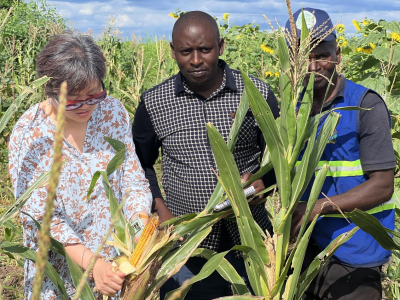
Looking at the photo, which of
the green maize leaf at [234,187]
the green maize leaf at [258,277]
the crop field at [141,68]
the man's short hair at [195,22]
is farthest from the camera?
the crop field at [141,68]

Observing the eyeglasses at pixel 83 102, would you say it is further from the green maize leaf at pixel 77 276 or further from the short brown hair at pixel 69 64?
the green maize leaf at pixel 77 276

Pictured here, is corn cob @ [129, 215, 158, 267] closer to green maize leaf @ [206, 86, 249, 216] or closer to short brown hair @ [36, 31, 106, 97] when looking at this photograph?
→ green maize leaf @ [206, 86, 249, 216]

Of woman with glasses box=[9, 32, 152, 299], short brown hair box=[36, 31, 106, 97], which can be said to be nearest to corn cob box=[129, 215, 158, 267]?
woman with glasses box=[9, 32, 152, 299]

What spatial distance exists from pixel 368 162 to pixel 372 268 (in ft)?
1.50

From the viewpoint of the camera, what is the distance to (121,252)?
→ 1.61 meters

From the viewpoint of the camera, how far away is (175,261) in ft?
5.41

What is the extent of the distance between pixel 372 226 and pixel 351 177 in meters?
0.22

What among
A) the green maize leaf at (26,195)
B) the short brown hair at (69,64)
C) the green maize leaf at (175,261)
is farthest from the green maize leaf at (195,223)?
the short brown hair at (69,64)

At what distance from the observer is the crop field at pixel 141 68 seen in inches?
120

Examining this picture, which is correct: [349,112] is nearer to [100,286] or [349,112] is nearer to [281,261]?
[281,261]

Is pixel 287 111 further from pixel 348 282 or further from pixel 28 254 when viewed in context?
pixel 28 254

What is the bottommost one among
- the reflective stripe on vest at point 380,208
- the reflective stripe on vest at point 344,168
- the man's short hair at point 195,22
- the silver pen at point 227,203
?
the reflective stripe on vest at point 380,208

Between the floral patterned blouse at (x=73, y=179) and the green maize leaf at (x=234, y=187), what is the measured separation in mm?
352

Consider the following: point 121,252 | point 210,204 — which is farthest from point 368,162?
point 121,252
